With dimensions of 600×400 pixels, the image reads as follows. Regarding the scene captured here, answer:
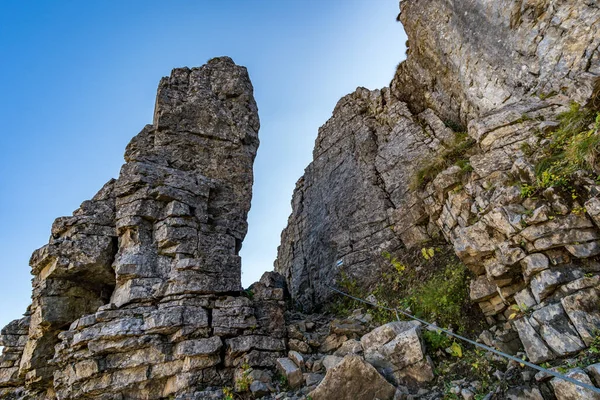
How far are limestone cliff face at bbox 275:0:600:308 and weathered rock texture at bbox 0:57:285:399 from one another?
469 cm

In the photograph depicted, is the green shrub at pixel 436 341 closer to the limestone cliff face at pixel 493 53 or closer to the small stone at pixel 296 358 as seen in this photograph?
the small stone at pixel 296 358

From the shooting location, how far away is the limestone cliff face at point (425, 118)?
30.8 ft

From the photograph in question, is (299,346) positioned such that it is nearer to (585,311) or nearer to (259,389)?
(259,389)

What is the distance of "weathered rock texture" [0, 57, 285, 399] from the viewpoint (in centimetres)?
894

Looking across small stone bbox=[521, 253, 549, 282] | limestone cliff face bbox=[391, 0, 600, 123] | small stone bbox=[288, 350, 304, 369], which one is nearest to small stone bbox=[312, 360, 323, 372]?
small stone bbox=[288, 350, 304, 369]

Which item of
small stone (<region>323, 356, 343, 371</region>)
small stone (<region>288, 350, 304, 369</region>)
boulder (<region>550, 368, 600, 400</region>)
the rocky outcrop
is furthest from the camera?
the rocky outcrop

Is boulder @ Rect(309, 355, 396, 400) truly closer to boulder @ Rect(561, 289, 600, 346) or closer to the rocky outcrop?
boulder @ Rect(561, 289, 600, 346)

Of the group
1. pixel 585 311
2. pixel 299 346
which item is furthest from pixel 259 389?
pixel 585 311

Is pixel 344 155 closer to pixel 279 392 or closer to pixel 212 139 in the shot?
pixel 212 139

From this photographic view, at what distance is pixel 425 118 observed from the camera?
15.3 m

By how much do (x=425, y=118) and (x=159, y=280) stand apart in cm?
1266

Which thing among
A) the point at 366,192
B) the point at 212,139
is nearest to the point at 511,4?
the point at 366,192

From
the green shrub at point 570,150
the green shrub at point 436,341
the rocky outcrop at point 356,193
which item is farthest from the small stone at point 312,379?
the green shrub at point 570,150

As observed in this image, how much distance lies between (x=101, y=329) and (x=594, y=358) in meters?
10.8
